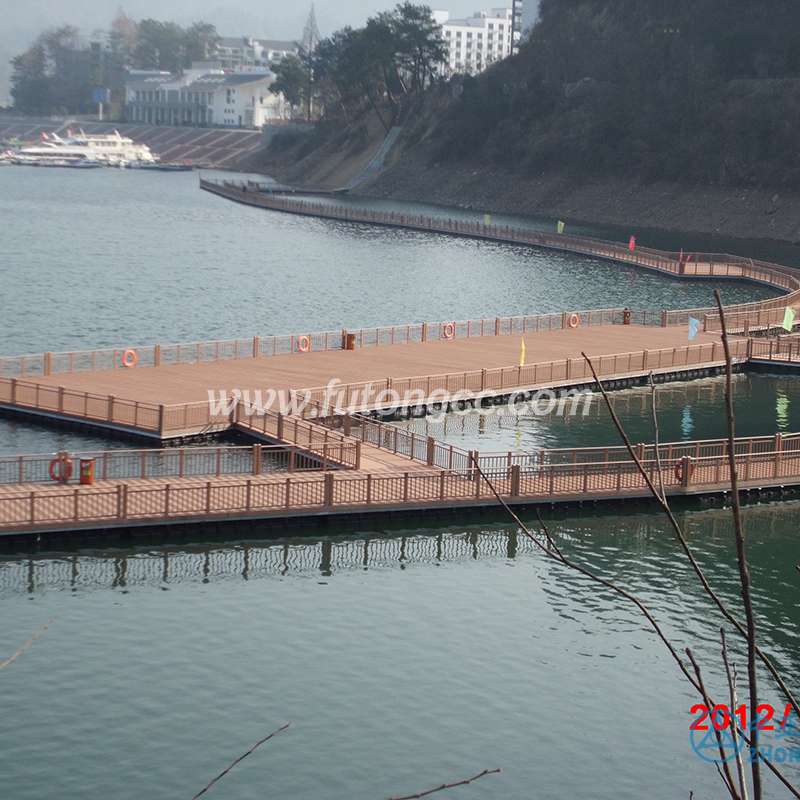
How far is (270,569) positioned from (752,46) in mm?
134958

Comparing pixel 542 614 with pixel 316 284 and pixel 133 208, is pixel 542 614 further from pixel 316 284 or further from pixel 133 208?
pixel 133 208

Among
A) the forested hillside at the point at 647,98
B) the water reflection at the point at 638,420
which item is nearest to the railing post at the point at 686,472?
the water reflection at the point at 638,420

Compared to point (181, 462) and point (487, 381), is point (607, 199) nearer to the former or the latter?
point (487, 381)

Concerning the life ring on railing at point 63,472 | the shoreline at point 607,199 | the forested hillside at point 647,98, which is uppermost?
the forested hillside at point 647,98

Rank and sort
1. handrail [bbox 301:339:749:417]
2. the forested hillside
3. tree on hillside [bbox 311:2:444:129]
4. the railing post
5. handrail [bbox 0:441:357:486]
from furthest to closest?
tree on hillside [bbox 311:2:444:129], the forested hillside, handrail [bbox 301:339:749:417], the railing post, handrail [bbox 0:441:357:486]

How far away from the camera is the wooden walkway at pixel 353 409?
103 feet

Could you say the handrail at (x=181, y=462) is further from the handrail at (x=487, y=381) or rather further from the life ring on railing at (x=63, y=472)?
the handrail at (x=487, y=381)

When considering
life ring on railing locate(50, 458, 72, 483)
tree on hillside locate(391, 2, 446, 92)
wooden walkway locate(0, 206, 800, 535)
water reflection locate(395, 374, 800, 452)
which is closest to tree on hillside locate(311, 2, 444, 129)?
tree on hillside locate(391, 2, 446, 92)

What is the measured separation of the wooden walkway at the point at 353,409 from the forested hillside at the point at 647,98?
3163 inches

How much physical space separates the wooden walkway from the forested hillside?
80.3 m

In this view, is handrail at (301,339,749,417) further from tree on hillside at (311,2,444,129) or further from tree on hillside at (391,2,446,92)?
tree on hillside at (311,2,444,129)

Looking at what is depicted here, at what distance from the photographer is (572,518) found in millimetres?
34906

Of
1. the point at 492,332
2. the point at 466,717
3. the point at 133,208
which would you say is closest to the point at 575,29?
the point at 133,208

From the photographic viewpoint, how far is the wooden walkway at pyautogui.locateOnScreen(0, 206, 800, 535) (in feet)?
103
